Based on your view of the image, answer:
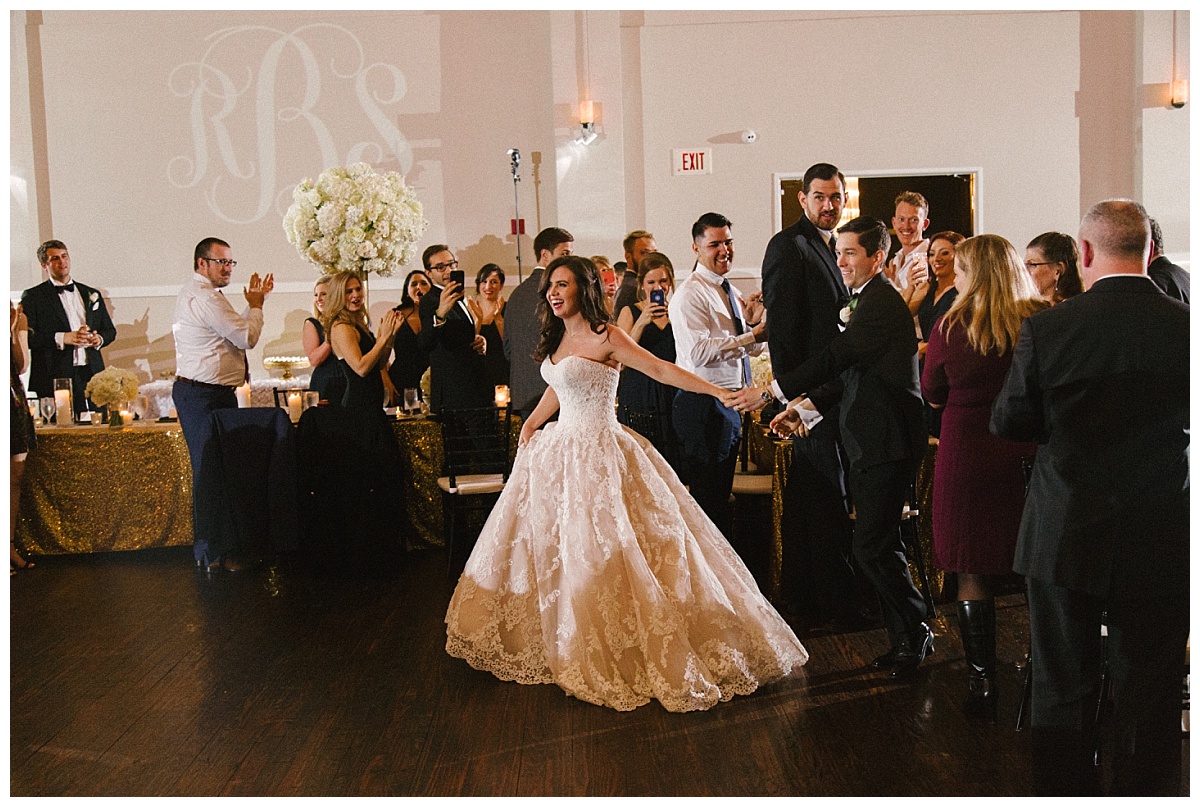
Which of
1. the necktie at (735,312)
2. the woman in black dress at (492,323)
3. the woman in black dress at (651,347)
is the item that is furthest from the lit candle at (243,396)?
the necktie at (735,312)

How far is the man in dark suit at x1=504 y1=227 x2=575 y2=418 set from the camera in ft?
17.2

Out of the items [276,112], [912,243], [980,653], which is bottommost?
[980,653]

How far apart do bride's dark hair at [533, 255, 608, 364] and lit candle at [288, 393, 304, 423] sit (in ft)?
→ 7.18

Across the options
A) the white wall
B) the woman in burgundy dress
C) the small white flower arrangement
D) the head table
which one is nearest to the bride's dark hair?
the woman in burgundy dress

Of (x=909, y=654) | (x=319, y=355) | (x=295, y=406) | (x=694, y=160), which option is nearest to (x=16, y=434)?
(x=295, y=406)

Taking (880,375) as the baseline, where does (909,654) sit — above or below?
below

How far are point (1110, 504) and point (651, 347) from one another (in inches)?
122

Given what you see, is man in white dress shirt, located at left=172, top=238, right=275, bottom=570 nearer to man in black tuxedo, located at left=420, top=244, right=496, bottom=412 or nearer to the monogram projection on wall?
man in black tuxedo, located at left=420, top=244, right=496, bottom=412

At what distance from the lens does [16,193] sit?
8.33 meters

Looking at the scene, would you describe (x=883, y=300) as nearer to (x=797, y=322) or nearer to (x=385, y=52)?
(x=797, y=322)

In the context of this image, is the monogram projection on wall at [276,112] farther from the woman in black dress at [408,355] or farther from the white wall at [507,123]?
the woman in black dress at [408,355]

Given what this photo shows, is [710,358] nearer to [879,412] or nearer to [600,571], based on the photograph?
[879,412]

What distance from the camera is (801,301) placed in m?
3.85

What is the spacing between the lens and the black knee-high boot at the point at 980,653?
3.11 metres
